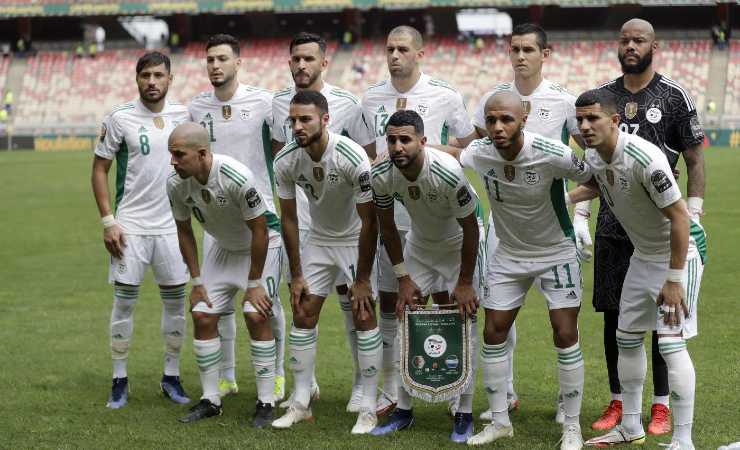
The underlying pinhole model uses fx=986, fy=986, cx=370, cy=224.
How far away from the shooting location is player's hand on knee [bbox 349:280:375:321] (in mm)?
6590

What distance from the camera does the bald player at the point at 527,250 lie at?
6.02m

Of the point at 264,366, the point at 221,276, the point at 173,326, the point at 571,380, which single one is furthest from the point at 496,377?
the point at 173,326

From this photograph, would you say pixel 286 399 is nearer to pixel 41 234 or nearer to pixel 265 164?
pixel 265 164

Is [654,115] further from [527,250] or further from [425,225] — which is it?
[425,225]

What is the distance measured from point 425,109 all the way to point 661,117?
1.69m

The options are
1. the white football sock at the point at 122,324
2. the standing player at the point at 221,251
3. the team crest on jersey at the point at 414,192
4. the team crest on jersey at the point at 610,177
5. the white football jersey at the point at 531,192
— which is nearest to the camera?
the team crest on jersey at the point at 610,177

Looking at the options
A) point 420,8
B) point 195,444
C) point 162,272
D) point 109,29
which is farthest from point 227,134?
point 109,29

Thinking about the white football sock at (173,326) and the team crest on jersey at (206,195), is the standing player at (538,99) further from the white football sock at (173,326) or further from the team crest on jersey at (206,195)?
the white football sock at (173,326)

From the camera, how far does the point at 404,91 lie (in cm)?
729

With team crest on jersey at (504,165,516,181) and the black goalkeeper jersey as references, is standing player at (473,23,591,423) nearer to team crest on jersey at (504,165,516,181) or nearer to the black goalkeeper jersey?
the black goalkeeper jersey

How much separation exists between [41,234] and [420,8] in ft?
131

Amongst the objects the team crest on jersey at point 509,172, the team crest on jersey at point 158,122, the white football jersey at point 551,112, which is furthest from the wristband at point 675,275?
the team crest on jersey at point 158,122

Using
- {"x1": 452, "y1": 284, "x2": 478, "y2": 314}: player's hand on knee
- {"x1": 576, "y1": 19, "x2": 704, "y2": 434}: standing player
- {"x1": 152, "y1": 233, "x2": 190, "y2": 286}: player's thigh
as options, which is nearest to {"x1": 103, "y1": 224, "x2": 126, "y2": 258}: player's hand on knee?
{"x1": 152, "y1": 233, "x2": 190, "y2": 286}: player's thigh

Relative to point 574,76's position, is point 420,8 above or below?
above
